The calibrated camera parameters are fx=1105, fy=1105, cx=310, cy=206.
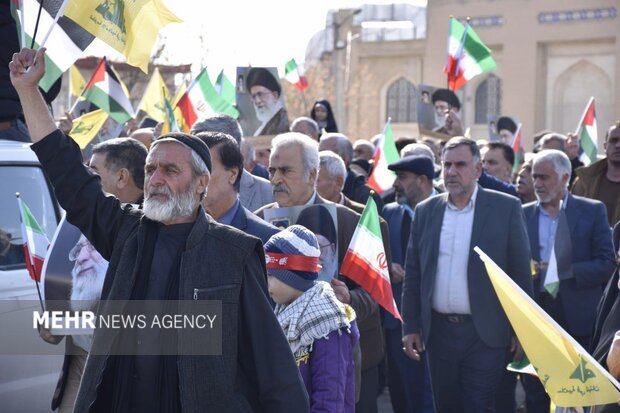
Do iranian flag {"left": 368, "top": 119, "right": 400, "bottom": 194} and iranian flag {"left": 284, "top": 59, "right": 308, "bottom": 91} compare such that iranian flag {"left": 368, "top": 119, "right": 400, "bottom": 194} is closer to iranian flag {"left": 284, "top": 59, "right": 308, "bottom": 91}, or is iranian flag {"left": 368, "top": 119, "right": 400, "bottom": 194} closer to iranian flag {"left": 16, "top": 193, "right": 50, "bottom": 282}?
iranian flag {"left": 284, "top": 59, "right": 308, "bottom": 91}

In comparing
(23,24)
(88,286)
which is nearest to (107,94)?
(88,286)

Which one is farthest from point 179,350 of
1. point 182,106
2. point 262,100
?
point 182,106

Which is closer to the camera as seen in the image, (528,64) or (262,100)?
(262,100)

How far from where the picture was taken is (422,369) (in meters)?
8.84

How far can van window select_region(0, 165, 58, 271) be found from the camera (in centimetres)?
684

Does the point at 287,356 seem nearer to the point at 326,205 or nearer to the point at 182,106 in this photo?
the point at 326,205

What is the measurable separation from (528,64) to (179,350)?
4976 centimetres

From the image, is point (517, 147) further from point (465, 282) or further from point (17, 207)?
point (17, 207)

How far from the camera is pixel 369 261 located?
6383 millimetres

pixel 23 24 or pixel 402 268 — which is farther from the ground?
pixel 23 24

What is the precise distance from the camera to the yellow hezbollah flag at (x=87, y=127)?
9.95m

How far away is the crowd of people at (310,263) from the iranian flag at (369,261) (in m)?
0.10

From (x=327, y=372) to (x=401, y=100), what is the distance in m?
58.1

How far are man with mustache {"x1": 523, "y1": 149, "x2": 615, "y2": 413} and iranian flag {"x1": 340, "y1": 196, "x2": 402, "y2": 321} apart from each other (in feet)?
6.69
